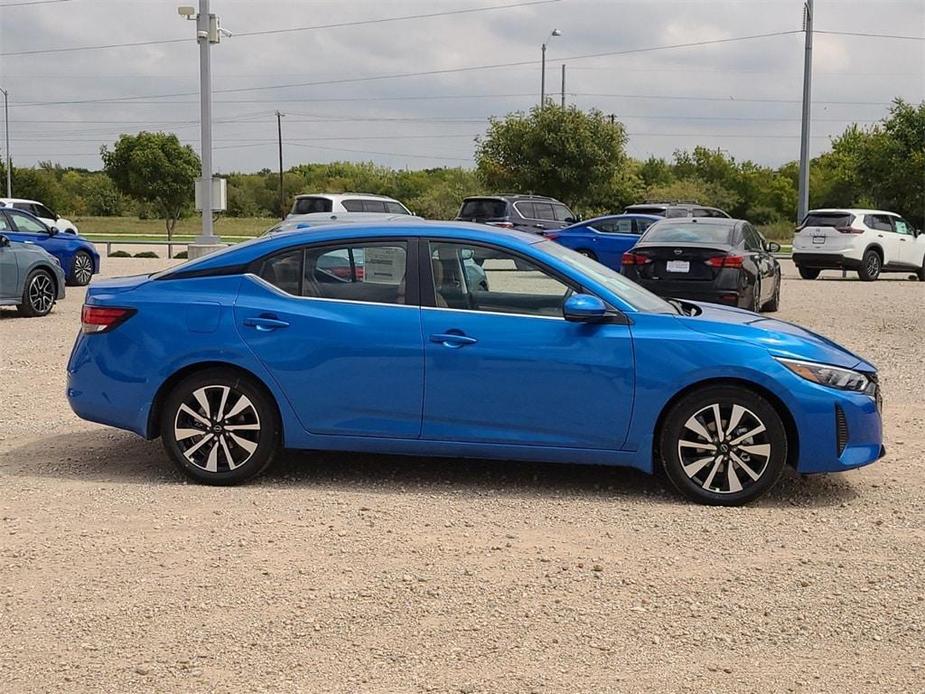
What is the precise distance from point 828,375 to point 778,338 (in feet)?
1.09

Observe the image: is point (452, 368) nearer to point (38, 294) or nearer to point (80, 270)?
point (38, 294)

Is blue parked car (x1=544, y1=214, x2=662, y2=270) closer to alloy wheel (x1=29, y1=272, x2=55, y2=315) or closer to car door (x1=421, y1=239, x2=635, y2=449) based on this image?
alloy wheel (x1=29, y1=272, x2=55, y2=315)

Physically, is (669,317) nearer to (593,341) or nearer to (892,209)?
(593,341)

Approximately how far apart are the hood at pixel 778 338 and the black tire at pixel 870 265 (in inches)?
785

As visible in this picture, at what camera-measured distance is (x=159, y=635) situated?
4316mm

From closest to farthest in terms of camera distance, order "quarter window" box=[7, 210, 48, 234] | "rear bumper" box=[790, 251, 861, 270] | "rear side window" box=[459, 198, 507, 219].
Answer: "quarter window" box=[7, 210, 48, 234]
"rear bumper" box=[790, 251, 861, 270]
"rear side window" box=[459, 198, 507, 219]

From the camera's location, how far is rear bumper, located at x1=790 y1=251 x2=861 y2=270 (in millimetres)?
25078

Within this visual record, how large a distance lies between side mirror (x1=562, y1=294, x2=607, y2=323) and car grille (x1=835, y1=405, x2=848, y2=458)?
1.35 m

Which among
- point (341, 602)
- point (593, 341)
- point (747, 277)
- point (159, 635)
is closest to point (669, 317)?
point (593, 341)

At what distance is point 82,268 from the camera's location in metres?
20.7

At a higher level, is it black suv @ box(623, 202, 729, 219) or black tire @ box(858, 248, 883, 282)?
black suv @ box(623, 202, 729, 219)

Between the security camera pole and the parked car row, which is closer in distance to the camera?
→ the parked car row

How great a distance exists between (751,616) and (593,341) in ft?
6.58

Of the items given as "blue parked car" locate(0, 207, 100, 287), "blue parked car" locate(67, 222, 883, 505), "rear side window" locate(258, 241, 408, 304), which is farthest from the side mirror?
"blue parked car" locate(0, 207, 100, 287)
